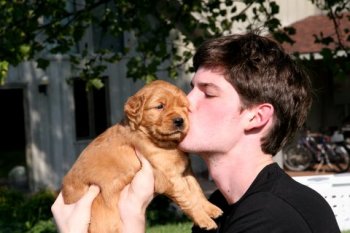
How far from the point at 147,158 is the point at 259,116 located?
26.8 inches

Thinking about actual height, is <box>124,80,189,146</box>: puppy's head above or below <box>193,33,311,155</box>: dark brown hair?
below

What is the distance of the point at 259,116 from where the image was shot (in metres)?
2.74

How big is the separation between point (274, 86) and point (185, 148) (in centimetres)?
49

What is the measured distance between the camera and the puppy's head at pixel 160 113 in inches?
118

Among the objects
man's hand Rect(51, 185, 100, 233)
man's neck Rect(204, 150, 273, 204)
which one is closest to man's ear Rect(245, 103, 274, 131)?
man's neck Rect(204, 150, 273, 204)

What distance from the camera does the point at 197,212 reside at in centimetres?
311

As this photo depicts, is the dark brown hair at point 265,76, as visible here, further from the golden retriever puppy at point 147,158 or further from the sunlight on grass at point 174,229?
the sunlight on grass at point 174,229

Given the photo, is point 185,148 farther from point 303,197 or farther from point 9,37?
point 9,37

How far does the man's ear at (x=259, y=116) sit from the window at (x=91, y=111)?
588 inches

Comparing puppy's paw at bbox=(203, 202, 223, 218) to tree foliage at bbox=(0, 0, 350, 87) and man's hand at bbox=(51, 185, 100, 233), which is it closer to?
man's hand at bbox=(51, 185, 100, 233)

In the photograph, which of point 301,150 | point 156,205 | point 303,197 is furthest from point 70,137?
point 303,197

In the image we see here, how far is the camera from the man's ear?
2.73 meters

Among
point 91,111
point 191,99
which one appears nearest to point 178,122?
point 191,99

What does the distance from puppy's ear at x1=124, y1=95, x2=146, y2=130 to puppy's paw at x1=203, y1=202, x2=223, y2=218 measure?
523 millimetres
